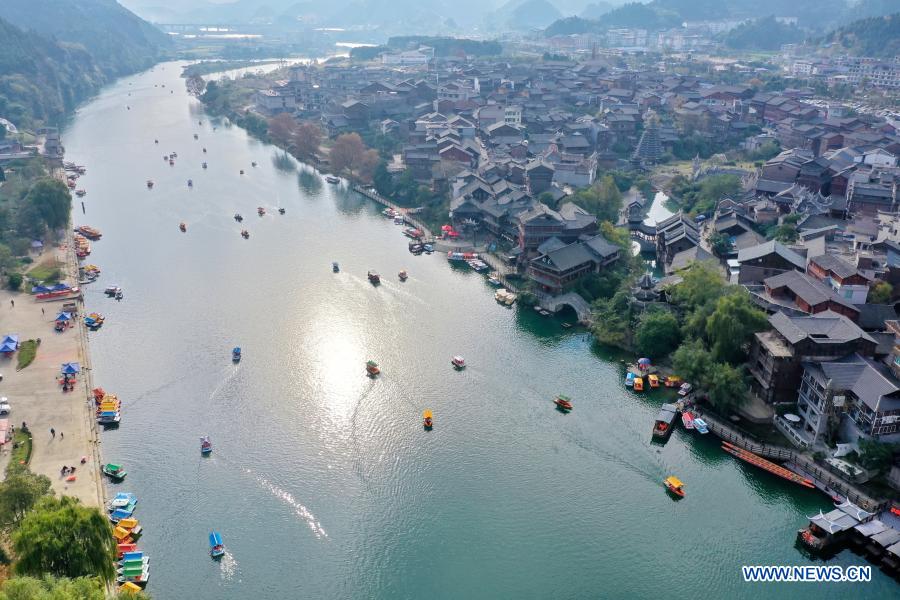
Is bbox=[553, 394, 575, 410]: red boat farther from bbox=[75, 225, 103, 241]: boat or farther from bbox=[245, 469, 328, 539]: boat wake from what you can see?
bbox=[75, 225, 103, 241]: boat

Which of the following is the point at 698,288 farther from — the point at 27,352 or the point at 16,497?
the point at 27,352

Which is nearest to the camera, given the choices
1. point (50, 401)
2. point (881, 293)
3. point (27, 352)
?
point (50, 401)

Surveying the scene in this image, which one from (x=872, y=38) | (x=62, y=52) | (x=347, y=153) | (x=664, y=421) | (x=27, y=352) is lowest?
(x=664, y=421)

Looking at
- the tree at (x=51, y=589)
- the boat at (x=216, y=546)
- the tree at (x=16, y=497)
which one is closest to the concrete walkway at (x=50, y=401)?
the tree at (x=16, y=497)

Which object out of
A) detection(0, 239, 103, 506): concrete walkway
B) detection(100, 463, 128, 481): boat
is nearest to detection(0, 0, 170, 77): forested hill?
detection(0, 239, 103, 506): concrete walkway

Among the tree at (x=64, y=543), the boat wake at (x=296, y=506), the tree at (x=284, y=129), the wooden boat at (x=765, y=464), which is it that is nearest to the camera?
the tree at (x=64, y=543)

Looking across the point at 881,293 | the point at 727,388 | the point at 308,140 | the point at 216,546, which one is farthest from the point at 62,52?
the point at 881,293

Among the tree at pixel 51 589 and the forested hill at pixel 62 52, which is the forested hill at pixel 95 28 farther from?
the tree at pixel 51 589

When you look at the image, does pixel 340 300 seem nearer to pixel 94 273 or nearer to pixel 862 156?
pixel 94 273
